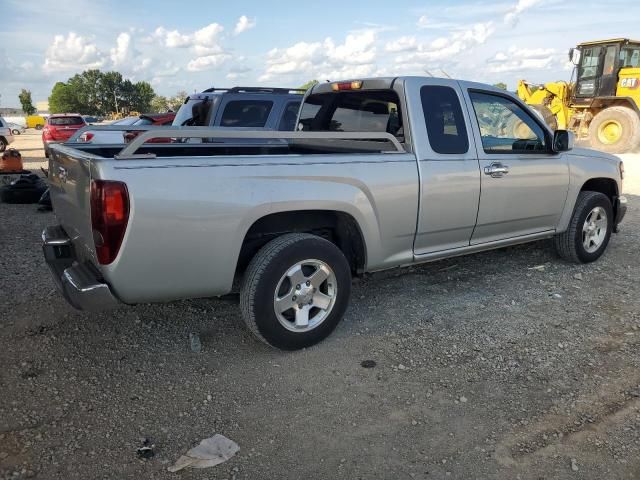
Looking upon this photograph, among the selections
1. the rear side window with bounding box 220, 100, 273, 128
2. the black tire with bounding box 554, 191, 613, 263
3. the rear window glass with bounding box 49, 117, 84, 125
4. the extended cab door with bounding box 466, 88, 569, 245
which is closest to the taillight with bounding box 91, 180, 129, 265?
the extended cab door with bounding box 466, 88, 569, 245

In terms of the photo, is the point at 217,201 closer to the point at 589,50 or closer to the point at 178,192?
the point at 178,192

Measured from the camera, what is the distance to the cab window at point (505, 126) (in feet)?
14.9

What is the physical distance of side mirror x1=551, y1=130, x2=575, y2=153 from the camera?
483cm

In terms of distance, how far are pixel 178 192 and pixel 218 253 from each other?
45 cm

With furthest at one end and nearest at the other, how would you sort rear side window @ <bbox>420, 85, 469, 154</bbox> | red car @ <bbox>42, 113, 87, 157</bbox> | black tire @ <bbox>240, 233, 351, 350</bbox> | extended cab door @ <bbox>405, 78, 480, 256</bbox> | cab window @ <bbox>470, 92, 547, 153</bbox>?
red car @ <bbox>42, 113, 87, 157</bbox>, cab window @ <bbox>470, 92, 547, 153</bbox>, rear side window @ <bbox>420, 85, 469, 154</bbox>, extended cab door @ <bbox>405, 78, 480, 256</bbox>, black tire @ <bbox>240, 233, 351, 350</bbox>

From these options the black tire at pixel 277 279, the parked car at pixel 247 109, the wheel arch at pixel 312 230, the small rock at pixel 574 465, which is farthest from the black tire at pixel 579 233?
the parked car at pixel 247 109

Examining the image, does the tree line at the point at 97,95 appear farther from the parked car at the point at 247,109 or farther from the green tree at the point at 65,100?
the parked car at the point at 247,109

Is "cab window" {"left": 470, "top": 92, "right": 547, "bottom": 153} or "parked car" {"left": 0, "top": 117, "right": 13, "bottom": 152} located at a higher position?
"parked car" {"left": 0, "top": 117, "right": 13, "bottom": 152}

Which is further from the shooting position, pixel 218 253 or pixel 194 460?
pixel 218 253

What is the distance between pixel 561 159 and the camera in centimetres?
504

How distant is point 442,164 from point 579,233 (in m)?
2.25

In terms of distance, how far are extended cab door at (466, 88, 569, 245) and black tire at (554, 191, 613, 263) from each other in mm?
316

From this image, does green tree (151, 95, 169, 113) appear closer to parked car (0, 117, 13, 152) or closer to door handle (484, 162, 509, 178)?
parked car (0, 117, 13, 152)

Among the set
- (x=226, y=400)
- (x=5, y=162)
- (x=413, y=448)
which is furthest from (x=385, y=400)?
(x=5, y=162)
